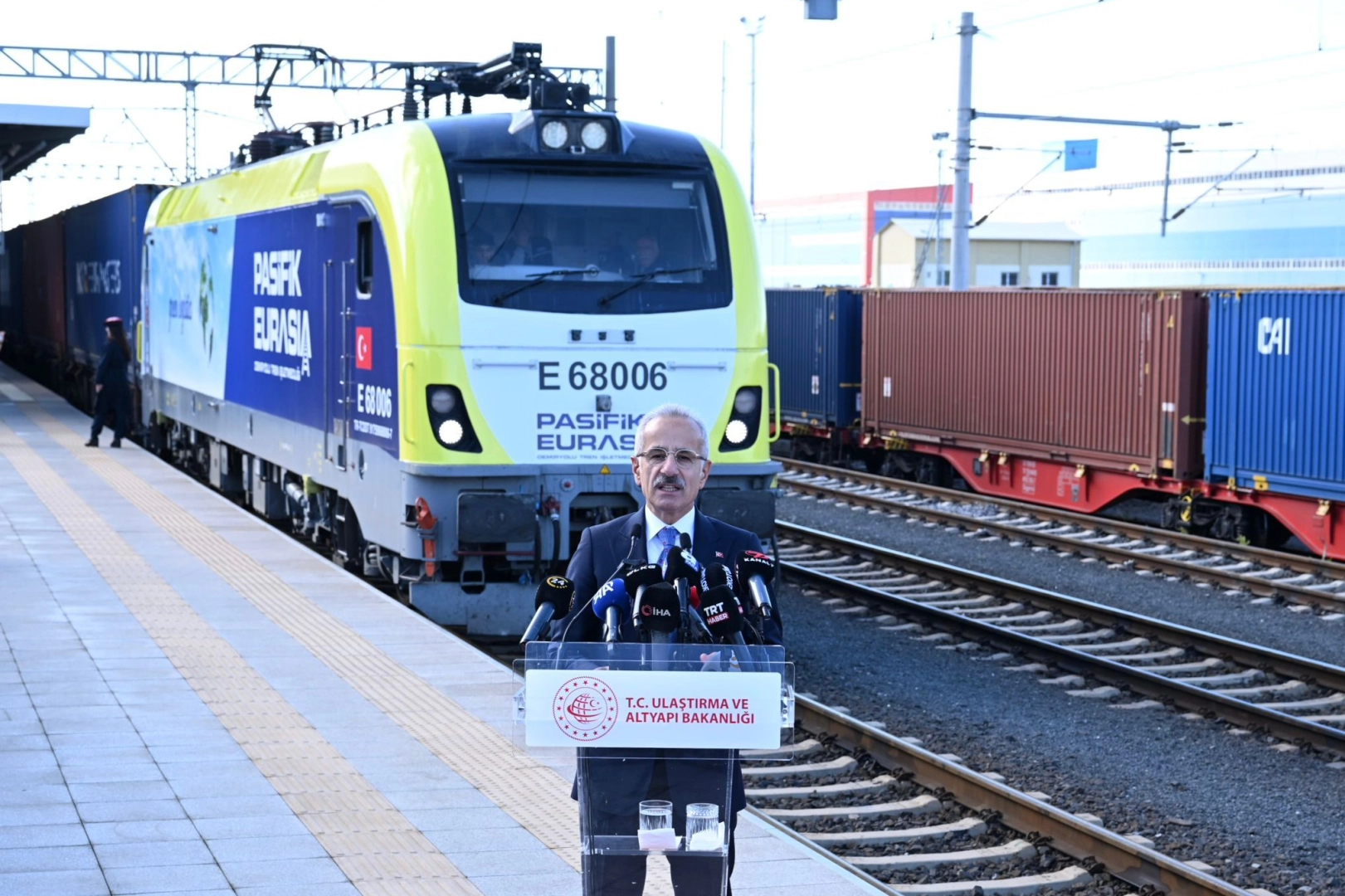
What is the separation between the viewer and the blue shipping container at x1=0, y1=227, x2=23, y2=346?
4219cm

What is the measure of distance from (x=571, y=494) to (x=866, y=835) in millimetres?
3397

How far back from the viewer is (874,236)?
5869 cm

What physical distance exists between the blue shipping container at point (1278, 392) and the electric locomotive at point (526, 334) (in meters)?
8.08

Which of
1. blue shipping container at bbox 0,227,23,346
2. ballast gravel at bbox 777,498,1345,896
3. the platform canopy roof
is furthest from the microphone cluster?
blue shipping container at bbox 0,227,23,346

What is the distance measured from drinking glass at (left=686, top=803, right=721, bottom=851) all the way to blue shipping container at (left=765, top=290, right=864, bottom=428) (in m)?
21.7

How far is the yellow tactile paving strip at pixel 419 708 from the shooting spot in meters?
6.43

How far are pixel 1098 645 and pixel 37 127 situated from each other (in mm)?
21308

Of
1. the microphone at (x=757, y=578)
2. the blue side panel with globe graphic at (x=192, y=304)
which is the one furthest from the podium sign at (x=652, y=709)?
the blue side panel with globe graphic at (x=192, y=304)

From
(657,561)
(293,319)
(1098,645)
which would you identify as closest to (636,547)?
(657,561)

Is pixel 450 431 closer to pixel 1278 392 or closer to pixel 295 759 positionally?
pixel 295 759

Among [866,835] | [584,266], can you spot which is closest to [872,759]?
[866,835]

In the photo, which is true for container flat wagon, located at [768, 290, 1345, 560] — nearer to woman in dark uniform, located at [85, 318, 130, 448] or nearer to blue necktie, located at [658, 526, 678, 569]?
woman in dark uniform, located at [85, 318, 130, 448]

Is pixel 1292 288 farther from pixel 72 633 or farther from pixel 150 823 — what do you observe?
pixel 150 823

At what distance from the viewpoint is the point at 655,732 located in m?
3.70
